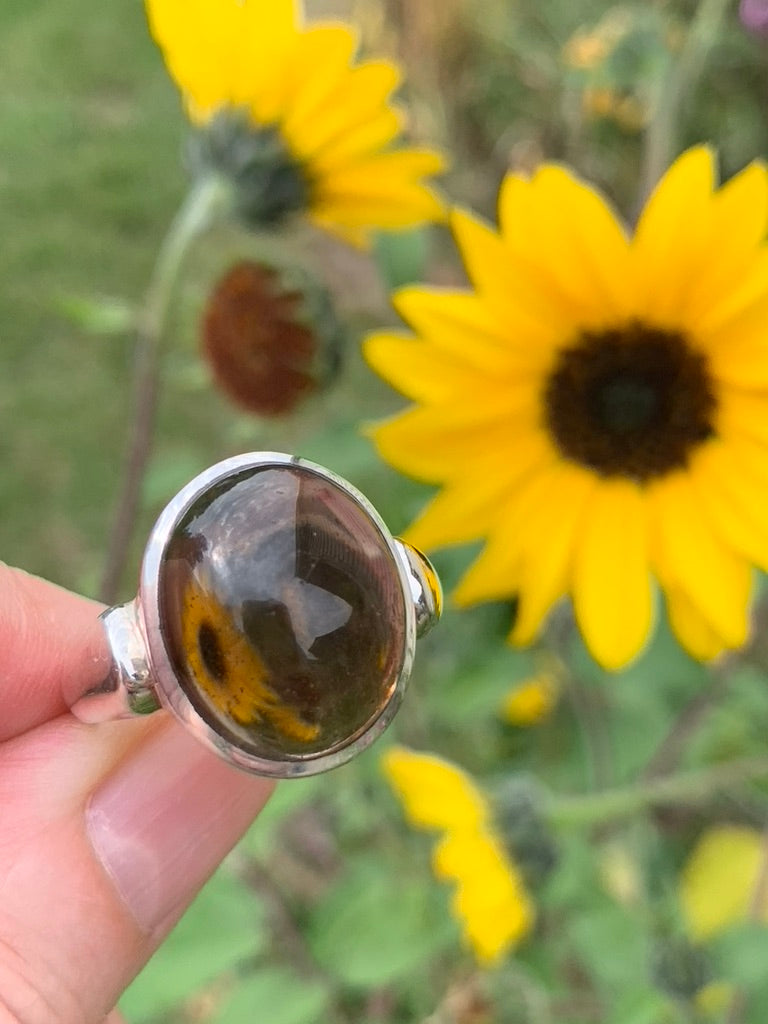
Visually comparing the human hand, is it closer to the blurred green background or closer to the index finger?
the index finger

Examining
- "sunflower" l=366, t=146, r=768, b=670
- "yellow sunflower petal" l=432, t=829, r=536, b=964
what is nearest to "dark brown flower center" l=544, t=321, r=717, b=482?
"sunflower" l=366, t=146, r=768, b=670

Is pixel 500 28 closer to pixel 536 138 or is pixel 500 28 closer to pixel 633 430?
pixel 536 138

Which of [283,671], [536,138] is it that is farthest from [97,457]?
[283,671]

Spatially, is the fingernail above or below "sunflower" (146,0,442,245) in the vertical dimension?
below

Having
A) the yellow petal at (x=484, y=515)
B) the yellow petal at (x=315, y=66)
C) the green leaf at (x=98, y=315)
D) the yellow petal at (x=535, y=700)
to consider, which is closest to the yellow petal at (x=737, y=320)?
the yellow petal at (x=484, y=515)

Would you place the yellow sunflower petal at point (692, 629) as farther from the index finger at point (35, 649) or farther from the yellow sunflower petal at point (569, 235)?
the index finger at point (35, 649)

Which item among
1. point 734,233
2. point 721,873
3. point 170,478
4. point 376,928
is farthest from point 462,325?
point 721,873
